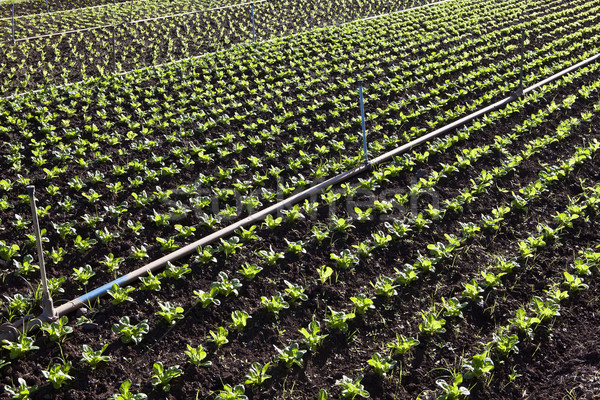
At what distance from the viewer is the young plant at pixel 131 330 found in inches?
162

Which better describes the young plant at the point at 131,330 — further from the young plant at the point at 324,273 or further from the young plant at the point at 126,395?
the young plant at the point at 324,273

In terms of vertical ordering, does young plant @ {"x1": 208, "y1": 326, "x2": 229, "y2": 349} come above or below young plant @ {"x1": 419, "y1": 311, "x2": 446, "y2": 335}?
above

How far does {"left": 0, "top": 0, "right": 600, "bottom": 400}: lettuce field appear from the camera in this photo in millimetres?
3971

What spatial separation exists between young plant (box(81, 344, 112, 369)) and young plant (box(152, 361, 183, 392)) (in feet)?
1.24

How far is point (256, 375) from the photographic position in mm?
3783

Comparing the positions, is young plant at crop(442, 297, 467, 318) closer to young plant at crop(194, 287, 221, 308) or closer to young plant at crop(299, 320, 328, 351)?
young plant at crop(299, 320, 328, 351)

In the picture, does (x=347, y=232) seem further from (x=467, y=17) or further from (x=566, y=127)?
(x=467, y=17)

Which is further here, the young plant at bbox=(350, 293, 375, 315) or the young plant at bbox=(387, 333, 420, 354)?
the young plant at bbox=(350, 293, 375, 315)

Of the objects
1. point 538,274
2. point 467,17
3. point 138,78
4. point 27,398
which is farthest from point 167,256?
point 467,17

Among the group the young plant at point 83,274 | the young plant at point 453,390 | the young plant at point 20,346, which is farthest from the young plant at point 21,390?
the young plant at point 453,390

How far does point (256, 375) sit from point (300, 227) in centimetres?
211

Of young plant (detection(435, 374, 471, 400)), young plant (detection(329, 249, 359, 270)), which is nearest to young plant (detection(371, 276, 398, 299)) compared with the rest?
young plant (detection(329, 249, 359, 270))

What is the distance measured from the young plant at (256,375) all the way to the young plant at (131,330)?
90cm

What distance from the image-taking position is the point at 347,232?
219 inches
